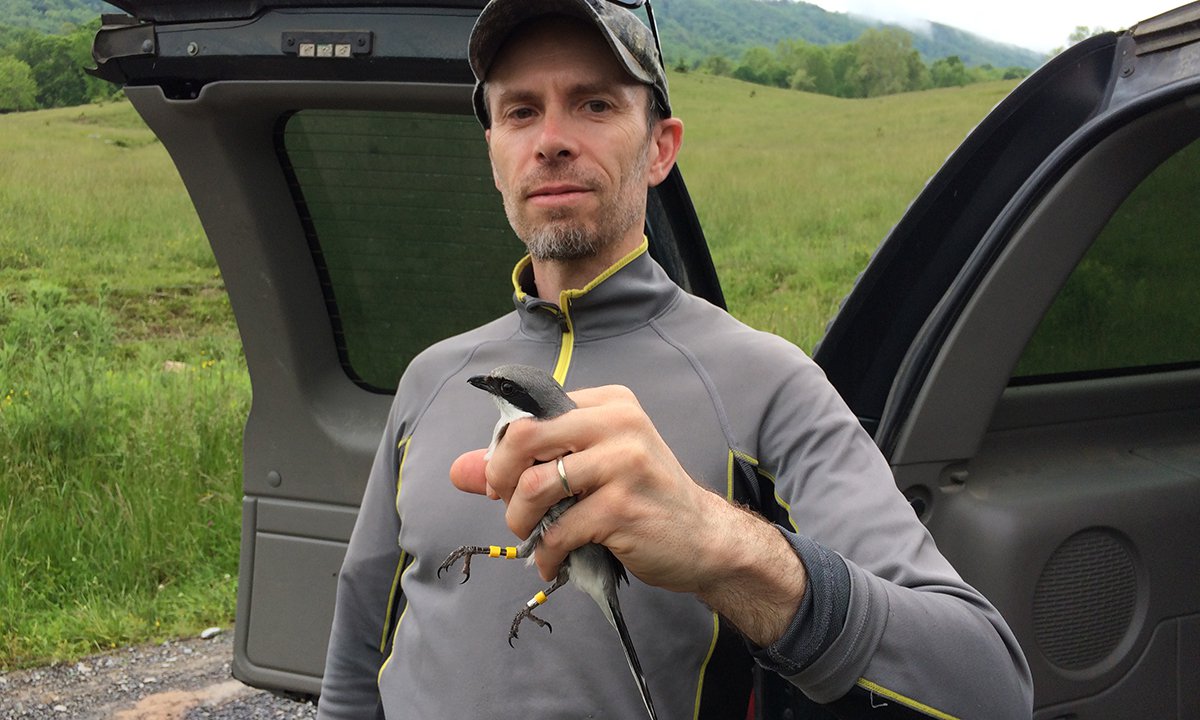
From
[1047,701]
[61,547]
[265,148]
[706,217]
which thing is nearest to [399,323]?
[265,148]

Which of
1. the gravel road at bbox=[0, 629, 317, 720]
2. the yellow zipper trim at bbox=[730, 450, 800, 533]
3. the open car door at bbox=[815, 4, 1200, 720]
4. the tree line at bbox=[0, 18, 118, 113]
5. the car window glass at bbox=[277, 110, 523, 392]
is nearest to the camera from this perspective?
the yellow zipper trim at bbox=[730, 450, 800, 533]

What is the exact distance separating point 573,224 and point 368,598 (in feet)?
2.79

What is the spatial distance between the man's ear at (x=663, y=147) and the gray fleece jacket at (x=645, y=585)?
0.21 m

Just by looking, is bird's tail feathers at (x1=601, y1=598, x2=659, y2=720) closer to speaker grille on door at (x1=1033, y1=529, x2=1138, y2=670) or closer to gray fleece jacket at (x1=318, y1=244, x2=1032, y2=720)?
gray fleece jacket at (x1=318, y1=244, x2=1032, y2=720)

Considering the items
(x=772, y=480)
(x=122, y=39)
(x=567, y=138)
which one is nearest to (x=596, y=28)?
(x=567, y=138)

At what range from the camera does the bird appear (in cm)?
147

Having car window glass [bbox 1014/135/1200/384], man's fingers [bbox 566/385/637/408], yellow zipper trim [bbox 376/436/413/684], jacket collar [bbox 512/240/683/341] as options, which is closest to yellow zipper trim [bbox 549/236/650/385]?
jacket collar [bbox 512/240/683/341]

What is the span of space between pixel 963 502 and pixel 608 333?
1072 millimetres

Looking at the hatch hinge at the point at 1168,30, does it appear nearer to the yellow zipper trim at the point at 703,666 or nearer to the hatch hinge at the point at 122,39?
the yellow zipper trim at the point at 703,666

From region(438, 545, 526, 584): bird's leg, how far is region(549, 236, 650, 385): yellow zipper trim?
1.18 ft

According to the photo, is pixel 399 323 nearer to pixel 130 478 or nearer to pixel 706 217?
pixel 130 478

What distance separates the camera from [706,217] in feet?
53.0

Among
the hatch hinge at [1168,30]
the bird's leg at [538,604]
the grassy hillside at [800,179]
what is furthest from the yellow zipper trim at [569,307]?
the grassy hillside at [800,179]

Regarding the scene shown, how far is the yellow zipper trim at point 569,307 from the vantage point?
2131 millimetres
